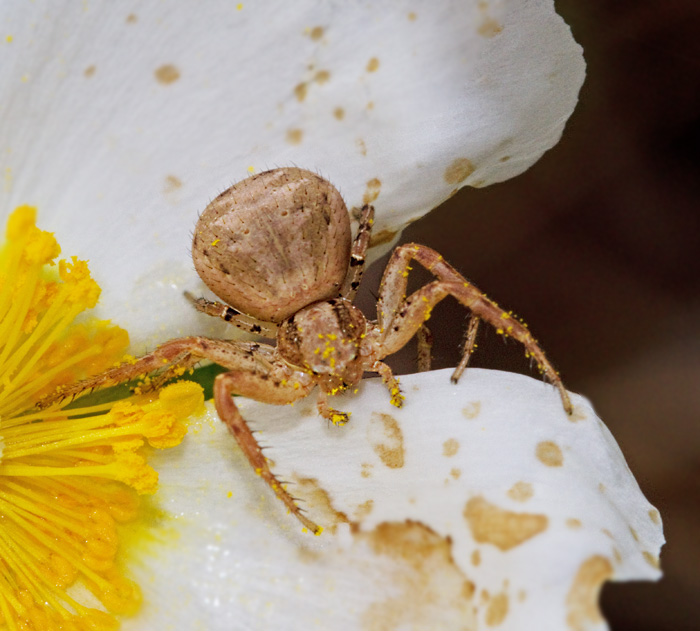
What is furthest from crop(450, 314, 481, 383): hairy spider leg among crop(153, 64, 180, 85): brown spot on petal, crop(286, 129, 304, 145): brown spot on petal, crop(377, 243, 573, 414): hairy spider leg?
crop(153, 64, 180, 85): brown spot on petal

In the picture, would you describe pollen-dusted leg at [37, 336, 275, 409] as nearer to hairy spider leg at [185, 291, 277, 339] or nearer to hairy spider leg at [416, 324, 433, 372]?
hairy spider leg at [185, 291, 277, 339]

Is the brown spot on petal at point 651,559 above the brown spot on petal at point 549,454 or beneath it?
beneath

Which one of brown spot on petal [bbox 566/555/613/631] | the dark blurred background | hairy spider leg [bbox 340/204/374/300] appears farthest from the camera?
the dark blurred background

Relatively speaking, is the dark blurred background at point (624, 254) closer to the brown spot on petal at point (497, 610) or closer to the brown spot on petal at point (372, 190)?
the brown spot on petal at point (372, 190)

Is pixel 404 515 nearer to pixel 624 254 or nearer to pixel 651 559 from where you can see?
pixel 651 559

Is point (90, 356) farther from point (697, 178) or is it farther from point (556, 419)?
point (697, 178)

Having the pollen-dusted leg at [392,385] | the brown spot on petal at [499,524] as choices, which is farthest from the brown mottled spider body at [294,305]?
the brown spot on petal at [499,524]
